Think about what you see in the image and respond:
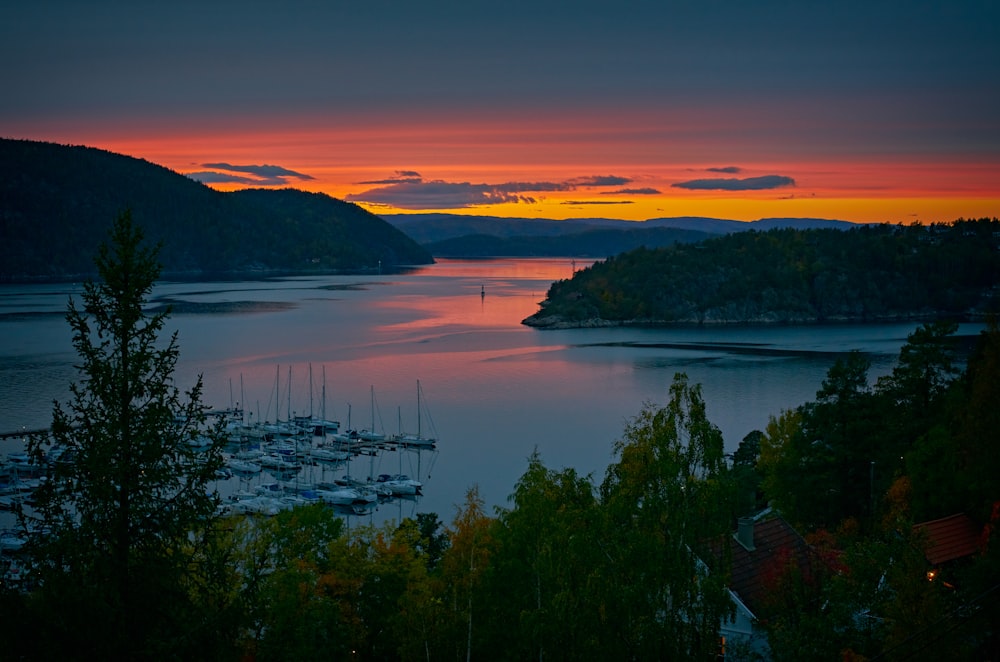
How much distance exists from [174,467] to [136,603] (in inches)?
27.7

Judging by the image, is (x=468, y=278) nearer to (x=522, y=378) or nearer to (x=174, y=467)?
(x=522, y=378)

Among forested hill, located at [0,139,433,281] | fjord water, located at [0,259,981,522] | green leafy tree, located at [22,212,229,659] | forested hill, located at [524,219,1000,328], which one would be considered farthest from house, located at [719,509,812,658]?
forested hill, located at [0,139,433,281]

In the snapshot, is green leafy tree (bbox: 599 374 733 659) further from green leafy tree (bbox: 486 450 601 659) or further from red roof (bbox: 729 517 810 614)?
red roof (bbox: 729 517 810 614)

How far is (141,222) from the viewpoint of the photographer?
166m

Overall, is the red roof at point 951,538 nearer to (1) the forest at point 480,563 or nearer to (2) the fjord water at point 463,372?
(1) the forest at point 480,563

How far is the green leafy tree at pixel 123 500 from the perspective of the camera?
4535mm

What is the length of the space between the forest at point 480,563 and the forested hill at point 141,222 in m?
147

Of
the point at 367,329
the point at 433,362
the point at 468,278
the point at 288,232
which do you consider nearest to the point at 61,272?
the point at 288,232

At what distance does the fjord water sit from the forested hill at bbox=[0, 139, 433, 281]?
203 ft

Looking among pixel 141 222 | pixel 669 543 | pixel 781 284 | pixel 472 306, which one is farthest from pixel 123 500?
pixel 141 222

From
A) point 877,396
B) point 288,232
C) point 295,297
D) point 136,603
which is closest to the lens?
point 136,603

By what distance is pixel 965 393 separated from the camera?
1513 cm

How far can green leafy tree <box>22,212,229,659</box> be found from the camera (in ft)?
14.9

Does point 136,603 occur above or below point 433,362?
above
